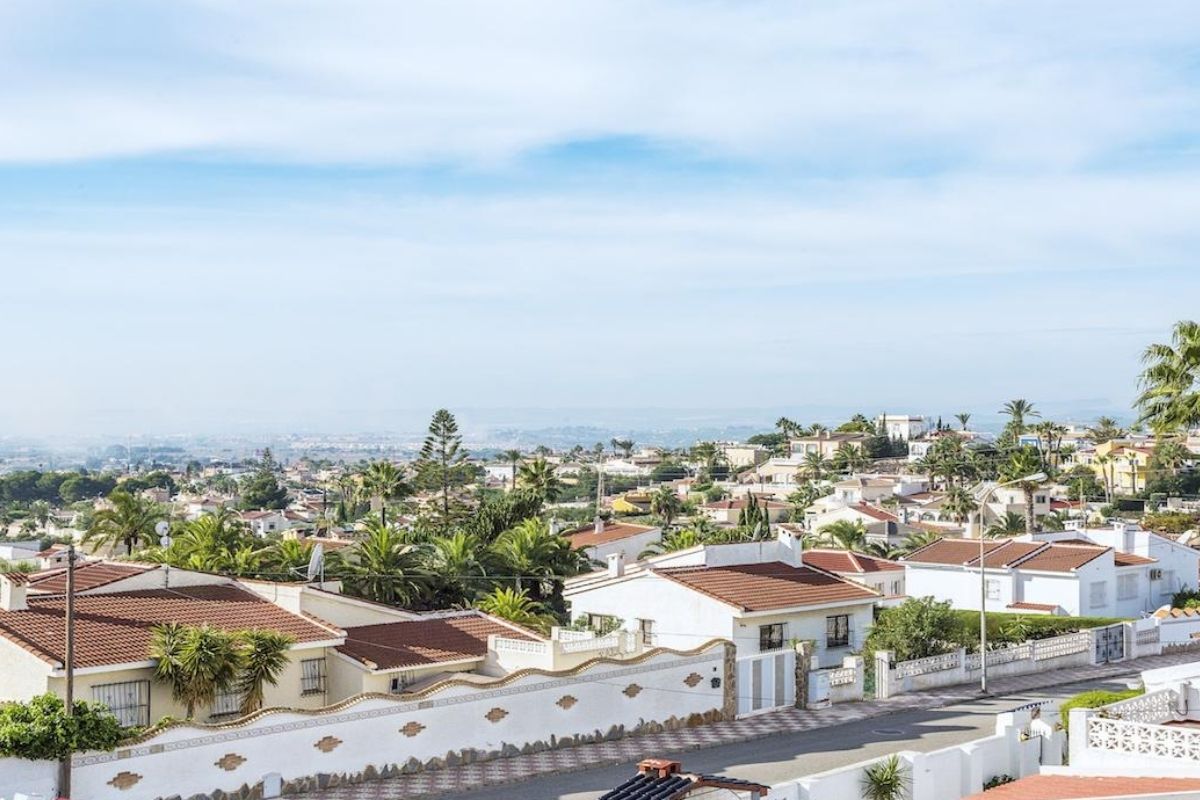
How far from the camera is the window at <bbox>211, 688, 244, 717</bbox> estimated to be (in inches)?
1165

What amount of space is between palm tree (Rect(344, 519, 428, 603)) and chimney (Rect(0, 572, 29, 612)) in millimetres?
19107

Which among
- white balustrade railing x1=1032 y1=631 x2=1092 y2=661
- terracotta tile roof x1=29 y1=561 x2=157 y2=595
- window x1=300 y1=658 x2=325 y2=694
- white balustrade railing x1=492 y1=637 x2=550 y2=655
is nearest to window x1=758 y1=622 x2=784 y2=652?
white balustrade railing x1=492 y1=637 x2=550 y2=655

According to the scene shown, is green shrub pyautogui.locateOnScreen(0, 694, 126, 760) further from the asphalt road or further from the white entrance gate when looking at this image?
the white entrance gate

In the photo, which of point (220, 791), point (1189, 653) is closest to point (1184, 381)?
point (1189, 653)

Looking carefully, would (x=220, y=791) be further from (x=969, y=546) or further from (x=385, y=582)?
(x=969, y=546)

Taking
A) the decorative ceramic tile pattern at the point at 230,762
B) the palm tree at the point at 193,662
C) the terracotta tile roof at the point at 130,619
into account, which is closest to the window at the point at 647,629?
the terracotta tile roof at the point at 130,619

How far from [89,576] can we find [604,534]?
4659 centimetres

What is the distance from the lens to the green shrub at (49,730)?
73.9 ft

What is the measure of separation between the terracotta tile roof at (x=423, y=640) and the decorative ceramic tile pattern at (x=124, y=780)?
306 inches

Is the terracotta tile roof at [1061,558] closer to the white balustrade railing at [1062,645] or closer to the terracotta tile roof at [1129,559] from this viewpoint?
the terracotta tile roof at [1129,559]

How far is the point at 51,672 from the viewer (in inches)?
1069

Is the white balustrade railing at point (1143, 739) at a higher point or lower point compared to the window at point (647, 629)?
higher

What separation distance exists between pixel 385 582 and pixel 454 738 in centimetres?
2013

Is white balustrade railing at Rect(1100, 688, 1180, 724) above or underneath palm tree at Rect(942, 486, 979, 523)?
above
